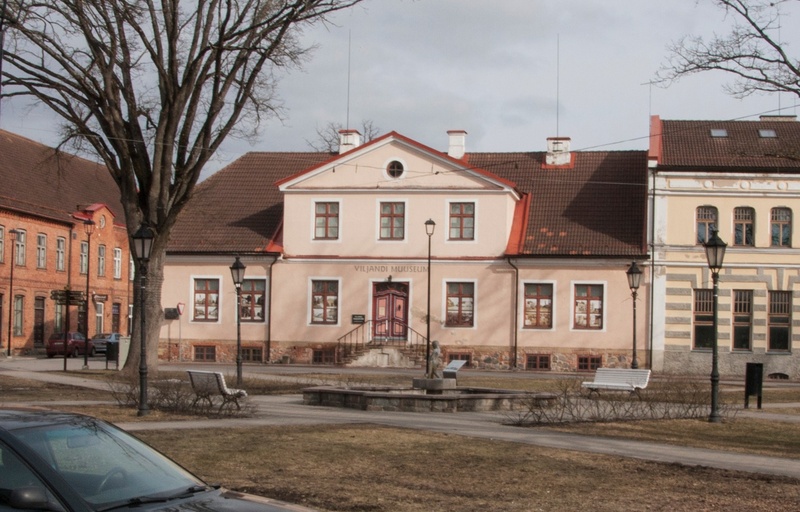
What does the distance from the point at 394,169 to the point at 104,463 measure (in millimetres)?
38180

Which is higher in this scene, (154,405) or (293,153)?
(293,153)

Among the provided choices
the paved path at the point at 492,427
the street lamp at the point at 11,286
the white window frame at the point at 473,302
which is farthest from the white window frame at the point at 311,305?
the paved path at the point at 492,427

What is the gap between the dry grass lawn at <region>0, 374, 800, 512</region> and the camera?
10992 mm

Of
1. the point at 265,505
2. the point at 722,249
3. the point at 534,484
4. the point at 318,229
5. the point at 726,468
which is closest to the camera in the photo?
the point at 265,505

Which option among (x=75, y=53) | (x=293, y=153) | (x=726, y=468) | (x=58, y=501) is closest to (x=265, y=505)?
(x=58, y=501)

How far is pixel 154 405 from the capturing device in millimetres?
19859

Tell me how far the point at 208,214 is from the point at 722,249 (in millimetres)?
30275

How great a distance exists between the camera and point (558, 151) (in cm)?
4709

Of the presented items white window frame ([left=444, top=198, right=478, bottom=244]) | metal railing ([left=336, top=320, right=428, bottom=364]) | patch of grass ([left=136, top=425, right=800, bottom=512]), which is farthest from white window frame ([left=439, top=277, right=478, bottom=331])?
patch of grass ([left=136, top=425, right=800, bottom=512])

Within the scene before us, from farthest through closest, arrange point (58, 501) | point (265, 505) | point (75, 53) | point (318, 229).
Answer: point (318, 229)
point (75, 53)
point (265, 505)
point (58, 501)

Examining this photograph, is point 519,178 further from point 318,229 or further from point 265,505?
point 265,505

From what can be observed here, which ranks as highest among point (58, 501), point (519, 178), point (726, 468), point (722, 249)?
point (519, 178)

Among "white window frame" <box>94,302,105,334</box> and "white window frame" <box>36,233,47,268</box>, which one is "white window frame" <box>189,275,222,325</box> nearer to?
"white window frame" <box>36,233,47,268</box>

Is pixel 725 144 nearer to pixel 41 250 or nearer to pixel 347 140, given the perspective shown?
pixel 347 140
